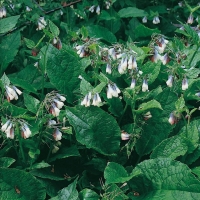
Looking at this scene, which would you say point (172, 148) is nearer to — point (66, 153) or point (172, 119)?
point (172, 119)

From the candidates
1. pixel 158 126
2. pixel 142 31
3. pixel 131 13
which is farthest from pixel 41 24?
pixel 158 126

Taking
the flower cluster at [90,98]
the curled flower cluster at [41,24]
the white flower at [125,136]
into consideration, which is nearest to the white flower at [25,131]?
the flower cluster at [90,98]

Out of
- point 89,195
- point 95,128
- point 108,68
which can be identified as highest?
point 108,68

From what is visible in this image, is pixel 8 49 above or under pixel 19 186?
above

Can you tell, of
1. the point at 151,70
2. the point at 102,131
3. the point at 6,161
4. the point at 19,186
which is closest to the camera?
the point at 19,186

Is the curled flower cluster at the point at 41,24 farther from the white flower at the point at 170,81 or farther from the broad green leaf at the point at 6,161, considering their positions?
the broad green leaf at the point at 6,161

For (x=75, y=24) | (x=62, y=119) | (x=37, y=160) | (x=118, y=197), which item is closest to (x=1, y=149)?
(x=37, y=160)

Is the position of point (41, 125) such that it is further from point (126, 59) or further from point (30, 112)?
point (126, 59)

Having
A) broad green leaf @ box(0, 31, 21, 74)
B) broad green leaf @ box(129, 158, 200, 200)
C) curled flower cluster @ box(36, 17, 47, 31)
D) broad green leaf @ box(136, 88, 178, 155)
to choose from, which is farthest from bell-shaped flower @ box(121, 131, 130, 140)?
curled flower cluster @ box(36, 17, 47, 31)
